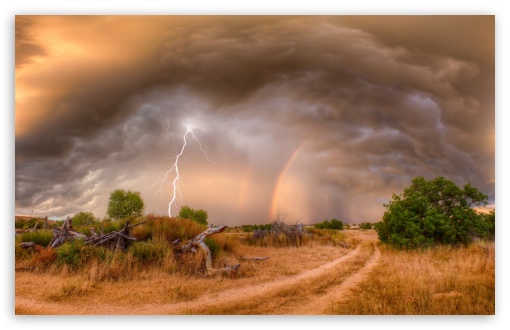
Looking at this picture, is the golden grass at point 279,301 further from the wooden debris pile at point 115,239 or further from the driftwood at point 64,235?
the driftwood at point 64,235

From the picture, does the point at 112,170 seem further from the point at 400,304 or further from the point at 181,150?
the point at 400,304

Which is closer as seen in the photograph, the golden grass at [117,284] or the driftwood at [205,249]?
the golden grass at [117,284]

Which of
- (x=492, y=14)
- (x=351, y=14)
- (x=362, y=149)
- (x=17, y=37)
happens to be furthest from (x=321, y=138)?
(x=17, y=37)

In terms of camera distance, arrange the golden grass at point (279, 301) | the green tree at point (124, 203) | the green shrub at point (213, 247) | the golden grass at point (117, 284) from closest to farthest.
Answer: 1. the golden grass at point (279, 301)
2. the golden grass at point (117, 284)
3. the green tree at point (124, 203)
4. the green shrub at point (213, 247)

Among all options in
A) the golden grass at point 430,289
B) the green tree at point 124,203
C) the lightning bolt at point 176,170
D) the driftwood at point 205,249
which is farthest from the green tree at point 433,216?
the green tree at point 124,203

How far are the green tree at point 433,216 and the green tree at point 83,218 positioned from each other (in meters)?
7.04

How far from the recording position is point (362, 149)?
754cm

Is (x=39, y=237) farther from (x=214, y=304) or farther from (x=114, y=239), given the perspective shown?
(x=214, y=304)

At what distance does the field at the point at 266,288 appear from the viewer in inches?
229

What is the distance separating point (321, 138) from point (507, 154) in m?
3.93

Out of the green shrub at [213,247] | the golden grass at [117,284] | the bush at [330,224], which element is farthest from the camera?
the bush at [330,224]

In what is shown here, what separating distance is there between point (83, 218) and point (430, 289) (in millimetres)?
7544

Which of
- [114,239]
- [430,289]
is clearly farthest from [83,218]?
[430,289]

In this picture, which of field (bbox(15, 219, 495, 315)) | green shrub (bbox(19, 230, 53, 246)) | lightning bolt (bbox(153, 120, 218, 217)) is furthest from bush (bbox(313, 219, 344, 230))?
green shrub (bbox(19, 230, 53, 246))
